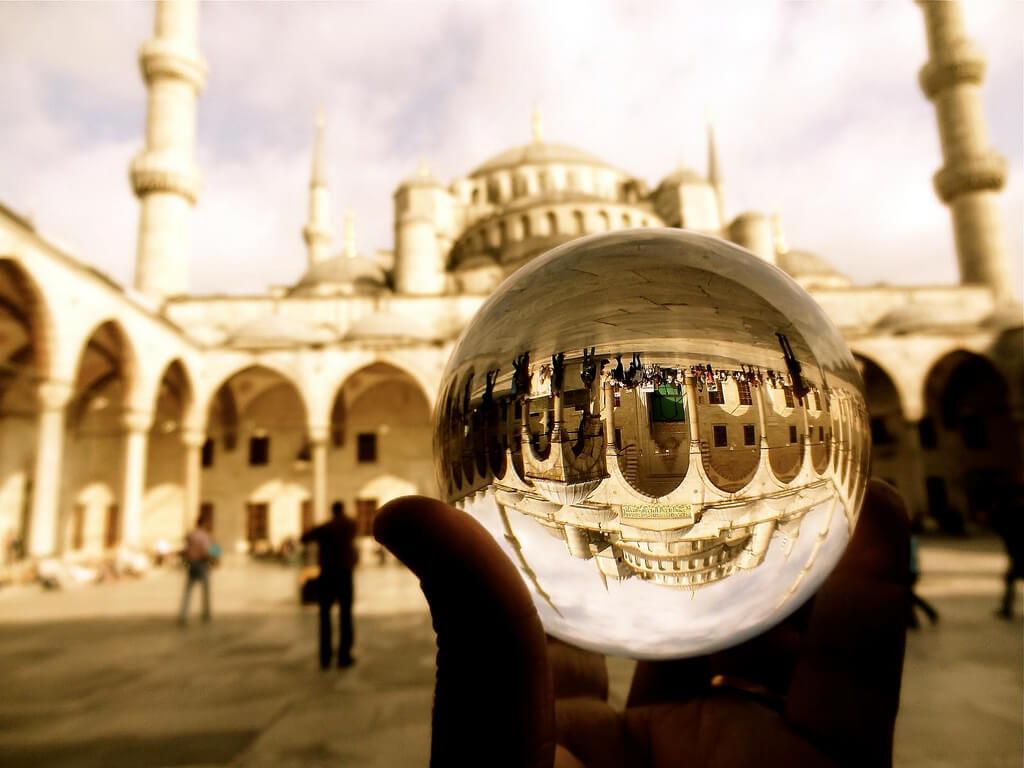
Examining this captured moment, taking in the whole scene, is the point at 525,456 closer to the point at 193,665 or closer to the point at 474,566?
the point at 474,566

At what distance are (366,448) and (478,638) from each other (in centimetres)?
1978

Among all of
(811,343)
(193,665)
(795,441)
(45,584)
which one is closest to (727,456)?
(795,441)

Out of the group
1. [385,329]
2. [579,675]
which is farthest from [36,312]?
[579,675]

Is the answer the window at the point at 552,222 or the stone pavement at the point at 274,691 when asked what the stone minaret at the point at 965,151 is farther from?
the stone pavement at the point at 274,691

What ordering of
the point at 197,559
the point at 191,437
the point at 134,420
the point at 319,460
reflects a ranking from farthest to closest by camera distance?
the point at 319,460 < the point at 191,437 < the point at 134,420 < the point at 197,559

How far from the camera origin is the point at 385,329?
17.3 meters

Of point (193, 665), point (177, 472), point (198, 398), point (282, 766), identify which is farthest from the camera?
point (177, 472)

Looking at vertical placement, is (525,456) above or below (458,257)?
below

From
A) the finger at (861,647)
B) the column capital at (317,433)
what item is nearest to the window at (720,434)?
the finger at (861,647)

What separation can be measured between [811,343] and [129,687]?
5.32 metres

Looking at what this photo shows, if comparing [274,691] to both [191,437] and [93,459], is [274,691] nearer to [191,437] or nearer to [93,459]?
[191,437]

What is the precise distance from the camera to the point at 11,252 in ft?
28.3

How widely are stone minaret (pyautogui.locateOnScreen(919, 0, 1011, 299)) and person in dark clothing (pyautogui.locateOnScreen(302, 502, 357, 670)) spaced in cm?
2384

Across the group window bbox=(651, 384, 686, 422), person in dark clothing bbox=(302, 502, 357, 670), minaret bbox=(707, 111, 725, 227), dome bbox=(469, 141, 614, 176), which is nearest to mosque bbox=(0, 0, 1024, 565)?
dome bbox=(469, 141, 614, 176)
